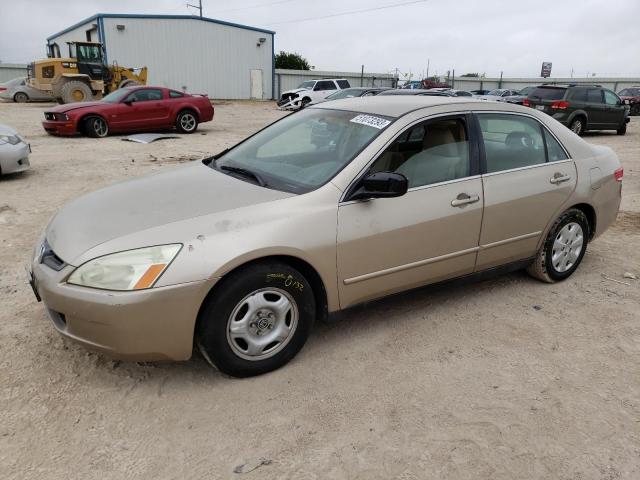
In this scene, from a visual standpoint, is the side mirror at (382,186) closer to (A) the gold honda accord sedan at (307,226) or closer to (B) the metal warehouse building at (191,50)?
(A) the gold honda accord sedan at (307,226)

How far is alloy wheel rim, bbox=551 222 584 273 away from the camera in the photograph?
13.7 feet

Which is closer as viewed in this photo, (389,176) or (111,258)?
(111,258)

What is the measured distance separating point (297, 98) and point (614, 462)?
81.7ft

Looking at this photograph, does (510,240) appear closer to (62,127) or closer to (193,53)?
(62,127)

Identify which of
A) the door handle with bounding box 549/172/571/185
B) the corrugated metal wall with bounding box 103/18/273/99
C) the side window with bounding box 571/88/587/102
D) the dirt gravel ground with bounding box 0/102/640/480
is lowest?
the dirt gravel ground with bounding box 0/102/640/480

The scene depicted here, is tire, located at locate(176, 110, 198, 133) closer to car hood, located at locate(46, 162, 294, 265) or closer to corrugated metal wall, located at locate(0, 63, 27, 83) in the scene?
car hood, located at locate(46, 162, 294, 265)

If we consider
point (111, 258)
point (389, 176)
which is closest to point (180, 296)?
point (111, 258)

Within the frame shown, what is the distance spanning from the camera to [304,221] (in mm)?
2816

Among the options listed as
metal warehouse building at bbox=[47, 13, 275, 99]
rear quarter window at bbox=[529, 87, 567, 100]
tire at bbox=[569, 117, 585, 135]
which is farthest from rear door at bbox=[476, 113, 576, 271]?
metal warehouse building at bbox=[47, 13, 275, 99]

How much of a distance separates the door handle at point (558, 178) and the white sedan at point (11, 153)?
289 inches

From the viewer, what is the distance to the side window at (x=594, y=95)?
622 inches

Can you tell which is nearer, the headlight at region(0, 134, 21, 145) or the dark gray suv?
the headlight at region(0, 134, 21, 145)

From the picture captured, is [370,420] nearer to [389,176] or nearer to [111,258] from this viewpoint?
[389,176]

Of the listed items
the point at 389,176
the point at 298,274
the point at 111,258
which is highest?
the point at 389,176
